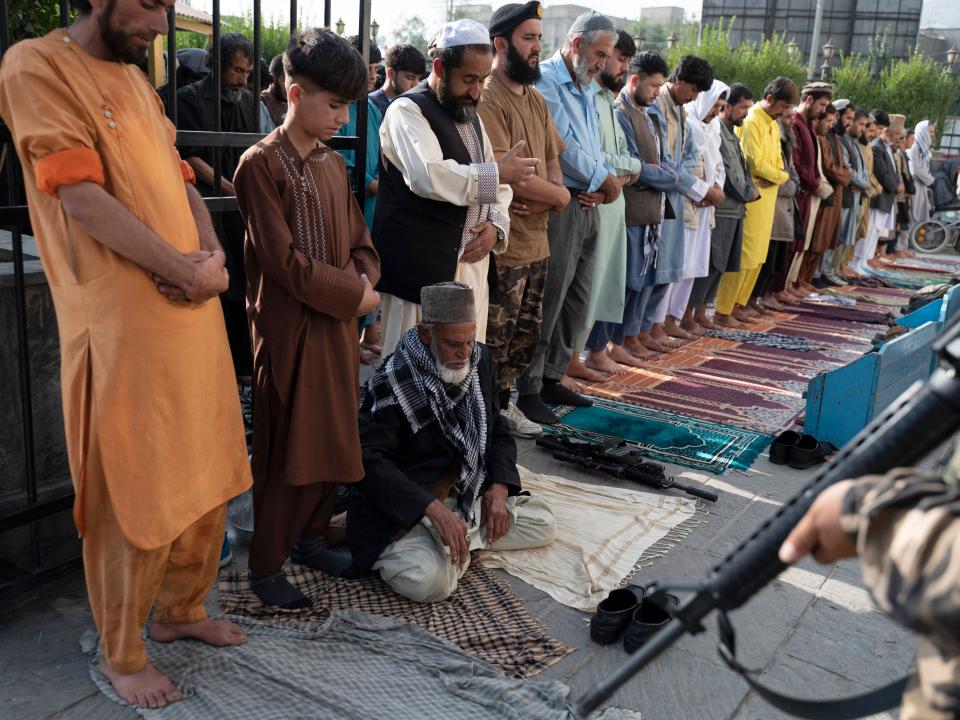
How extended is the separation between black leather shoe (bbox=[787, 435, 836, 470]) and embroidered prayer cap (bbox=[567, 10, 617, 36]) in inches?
96.6

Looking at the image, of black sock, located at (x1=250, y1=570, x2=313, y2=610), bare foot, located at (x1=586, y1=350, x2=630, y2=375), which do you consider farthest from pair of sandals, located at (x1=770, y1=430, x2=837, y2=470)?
black sock, located at (x1=250, y1=570, x2=313, y2=610)

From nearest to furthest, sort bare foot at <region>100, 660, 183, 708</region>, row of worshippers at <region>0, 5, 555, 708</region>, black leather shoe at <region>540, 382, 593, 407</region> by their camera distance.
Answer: row of worshippers at <region>0, 5, 555, 708</region> < bare foot at <region>100, 660, 183, 708</region> < black leather shoe at <region>540, 382, 593, 407</region>

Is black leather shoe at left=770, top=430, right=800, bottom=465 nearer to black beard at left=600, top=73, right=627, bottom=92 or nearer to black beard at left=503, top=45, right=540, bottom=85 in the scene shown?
black beard at left=503, top=45, right=540, bottom=85

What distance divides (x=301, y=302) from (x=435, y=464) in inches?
32.4

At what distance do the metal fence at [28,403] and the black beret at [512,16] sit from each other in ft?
4.81

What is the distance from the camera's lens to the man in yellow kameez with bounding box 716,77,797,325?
25.0ft

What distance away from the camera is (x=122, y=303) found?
7.07 ft

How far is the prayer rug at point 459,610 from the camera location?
9.06ft

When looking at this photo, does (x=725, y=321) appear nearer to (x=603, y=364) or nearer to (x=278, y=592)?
(x=603, y=364)

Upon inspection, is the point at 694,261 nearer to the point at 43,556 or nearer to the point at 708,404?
the point at 708,404

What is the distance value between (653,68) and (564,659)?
14.0ft

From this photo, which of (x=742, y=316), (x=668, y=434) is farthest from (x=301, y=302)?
(x=742, y=316)

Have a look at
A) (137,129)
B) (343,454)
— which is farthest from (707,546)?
(137,129)

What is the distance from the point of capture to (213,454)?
2.42 meters
